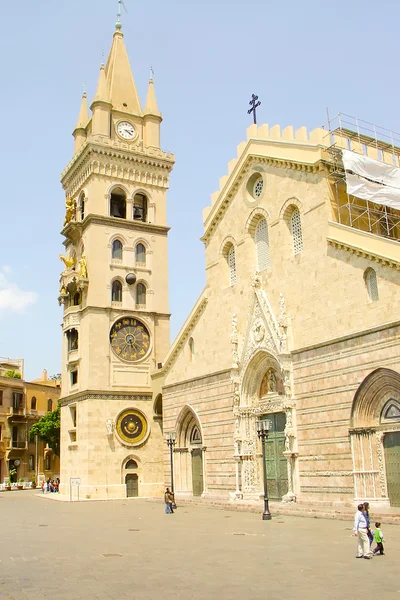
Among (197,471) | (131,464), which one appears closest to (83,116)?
(131,464)

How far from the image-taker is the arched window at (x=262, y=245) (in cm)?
3095

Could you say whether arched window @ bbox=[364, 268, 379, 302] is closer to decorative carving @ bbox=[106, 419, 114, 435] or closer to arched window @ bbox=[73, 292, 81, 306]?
decorative carving @ bbox=[106, 419, 114, 435]

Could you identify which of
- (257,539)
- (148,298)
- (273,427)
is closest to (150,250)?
(148,298)

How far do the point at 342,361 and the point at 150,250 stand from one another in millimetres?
24589

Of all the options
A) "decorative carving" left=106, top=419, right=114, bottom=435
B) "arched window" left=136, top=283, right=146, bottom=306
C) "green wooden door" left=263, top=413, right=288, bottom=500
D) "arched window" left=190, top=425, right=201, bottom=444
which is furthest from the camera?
"arched window" left=136, top=283, right=146, bottom=306

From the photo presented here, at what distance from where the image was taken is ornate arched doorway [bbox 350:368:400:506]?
22.8m

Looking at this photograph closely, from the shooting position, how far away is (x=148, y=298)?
45938mm

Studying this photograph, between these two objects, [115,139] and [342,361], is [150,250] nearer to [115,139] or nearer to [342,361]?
[115,139]

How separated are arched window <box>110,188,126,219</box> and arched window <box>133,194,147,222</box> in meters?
0.84

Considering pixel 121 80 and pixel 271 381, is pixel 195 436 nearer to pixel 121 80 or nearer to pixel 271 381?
pixel 271 381

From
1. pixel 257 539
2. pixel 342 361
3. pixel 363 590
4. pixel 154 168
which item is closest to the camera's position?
pixel 363 590

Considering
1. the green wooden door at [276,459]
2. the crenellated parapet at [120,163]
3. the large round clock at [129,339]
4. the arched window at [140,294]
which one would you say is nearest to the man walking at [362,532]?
the green wooden door at [276,459]

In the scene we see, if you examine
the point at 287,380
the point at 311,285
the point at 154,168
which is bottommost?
the point at 287,380

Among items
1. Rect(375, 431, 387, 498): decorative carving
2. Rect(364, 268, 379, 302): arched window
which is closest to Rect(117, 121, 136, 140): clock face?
Rect(364, 268, 379, 302): arched window
